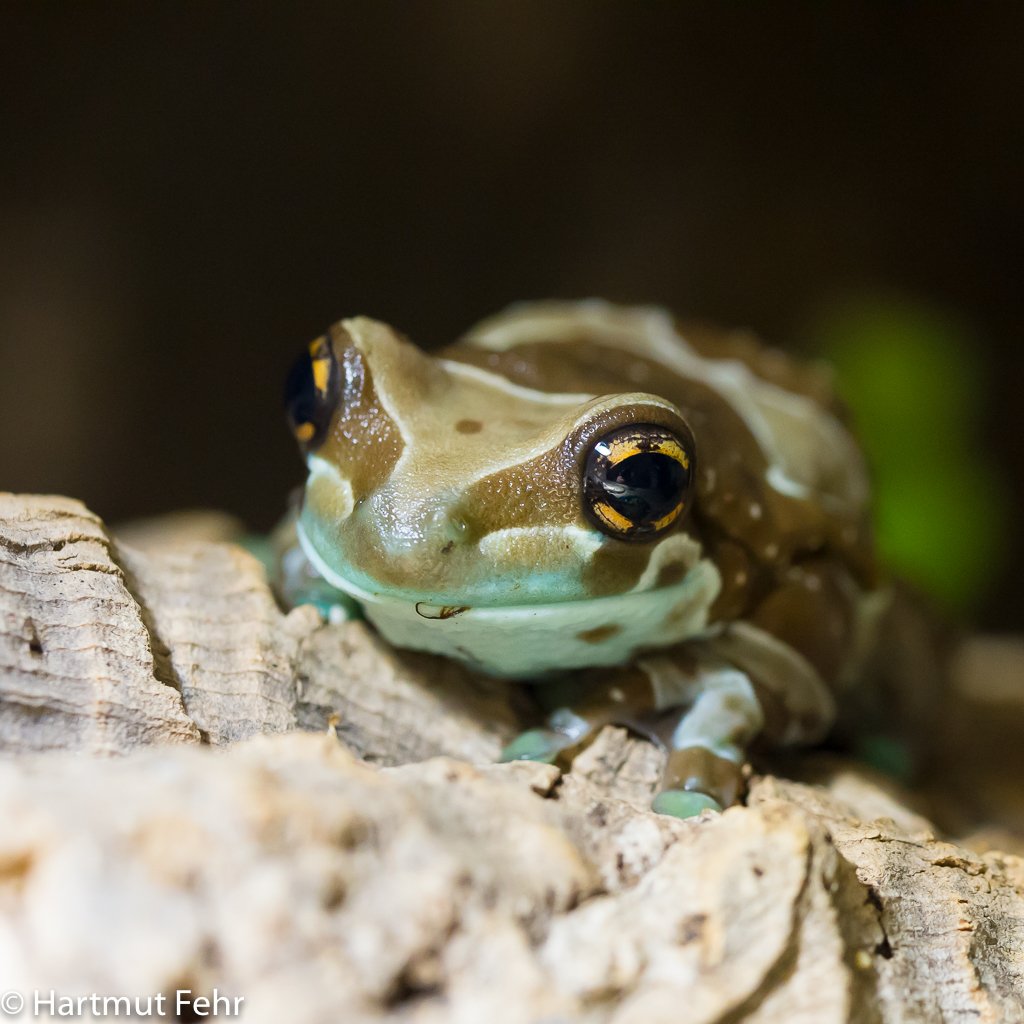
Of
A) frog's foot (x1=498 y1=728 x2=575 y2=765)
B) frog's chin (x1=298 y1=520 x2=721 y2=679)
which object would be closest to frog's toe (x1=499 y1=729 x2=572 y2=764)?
frog's foot (x1=498 y1=728 x2=575 y2=765)

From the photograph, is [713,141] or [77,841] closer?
[77,841]

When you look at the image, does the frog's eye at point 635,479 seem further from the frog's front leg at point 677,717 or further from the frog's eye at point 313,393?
the frog's eye at point 313,393

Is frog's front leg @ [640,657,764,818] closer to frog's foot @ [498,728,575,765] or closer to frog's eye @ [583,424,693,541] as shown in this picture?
frog's foot @ [498,728,575,765]

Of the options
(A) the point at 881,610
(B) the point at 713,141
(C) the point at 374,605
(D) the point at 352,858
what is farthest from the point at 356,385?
(B) the point at 713,141

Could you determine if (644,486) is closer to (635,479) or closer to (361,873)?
(635,479)

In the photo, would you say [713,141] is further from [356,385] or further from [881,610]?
[356,385]
